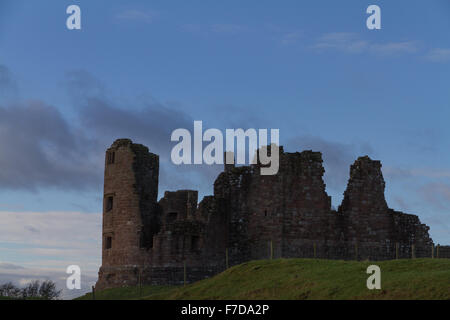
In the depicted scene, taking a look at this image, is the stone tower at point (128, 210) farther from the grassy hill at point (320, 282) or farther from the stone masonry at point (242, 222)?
the grassy hill at point (320, 282)

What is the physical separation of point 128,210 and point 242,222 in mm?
7712

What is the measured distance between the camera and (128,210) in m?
55.5

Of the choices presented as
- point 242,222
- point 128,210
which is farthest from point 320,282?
point 128,210

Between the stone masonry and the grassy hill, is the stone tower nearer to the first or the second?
the stone masonry

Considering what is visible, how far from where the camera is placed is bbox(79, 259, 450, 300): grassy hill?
112ft

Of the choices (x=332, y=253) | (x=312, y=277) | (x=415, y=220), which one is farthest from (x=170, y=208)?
(x=312, y=277)

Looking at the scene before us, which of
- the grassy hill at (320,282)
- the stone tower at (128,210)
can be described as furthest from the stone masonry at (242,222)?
the grassy hill at (320,282)

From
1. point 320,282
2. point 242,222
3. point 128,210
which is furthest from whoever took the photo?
point 242,222

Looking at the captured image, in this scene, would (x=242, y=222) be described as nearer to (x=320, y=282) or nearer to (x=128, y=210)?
(x=128, y=210)

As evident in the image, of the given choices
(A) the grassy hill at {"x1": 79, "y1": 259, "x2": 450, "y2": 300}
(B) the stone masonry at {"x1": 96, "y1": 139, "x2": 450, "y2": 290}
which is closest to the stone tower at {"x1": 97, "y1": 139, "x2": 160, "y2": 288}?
(B) the stone masonry at {"x1": 96, "y1": 139, "x2": 450, "y2": 290}

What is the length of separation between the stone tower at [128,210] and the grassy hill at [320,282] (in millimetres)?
12258

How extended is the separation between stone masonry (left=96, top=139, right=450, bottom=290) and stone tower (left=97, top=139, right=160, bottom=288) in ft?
0.21

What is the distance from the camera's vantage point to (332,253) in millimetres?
57188
